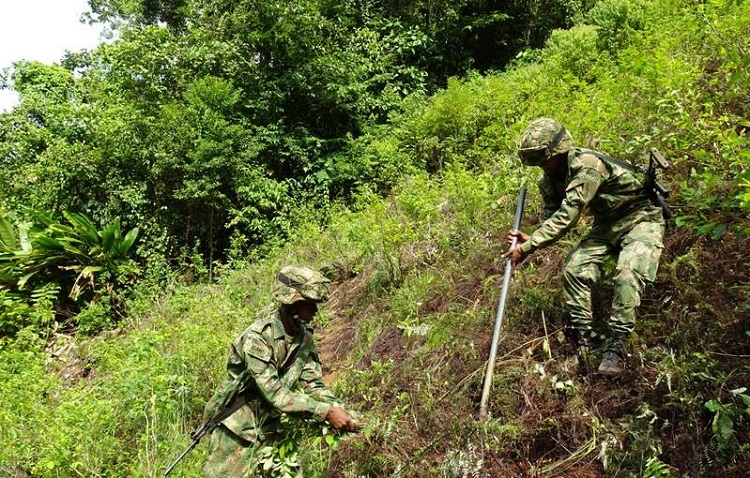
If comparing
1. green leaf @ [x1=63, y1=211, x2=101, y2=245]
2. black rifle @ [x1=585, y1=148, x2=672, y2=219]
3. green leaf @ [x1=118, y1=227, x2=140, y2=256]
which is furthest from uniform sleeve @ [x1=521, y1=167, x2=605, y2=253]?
green leaf @ [x1=63, y1=211, x2=101, y2=245]

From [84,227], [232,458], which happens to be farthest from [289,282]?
[84,227]

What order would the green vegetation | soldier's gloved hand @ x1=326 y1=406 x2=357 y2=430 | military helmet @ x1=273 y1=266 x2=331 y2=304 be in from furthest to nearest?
1. the green vegetation
2. military helmet @ x1=273 y1=266 x2=331 y2=304
3. soldier's gloved hand @ x1=326 y1=406 x2=357 y2=430

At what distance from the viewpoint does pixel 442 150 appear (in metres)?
8.42

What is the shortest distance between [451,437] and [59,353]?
641cm

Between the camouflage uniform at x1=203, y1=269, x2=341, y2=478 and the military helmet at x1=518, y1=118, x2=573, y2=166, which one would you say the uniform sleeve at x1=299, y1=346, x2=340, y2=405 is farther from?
the military helmet at x1=518, y1=118, x2=573, y2=166

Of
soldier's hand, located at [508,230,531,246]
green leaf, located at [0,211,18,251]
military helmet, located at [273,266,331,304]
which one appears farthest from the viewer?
green leaf, located at [0,211,18,251]

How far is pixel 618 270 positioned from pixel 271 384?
2.07 meters

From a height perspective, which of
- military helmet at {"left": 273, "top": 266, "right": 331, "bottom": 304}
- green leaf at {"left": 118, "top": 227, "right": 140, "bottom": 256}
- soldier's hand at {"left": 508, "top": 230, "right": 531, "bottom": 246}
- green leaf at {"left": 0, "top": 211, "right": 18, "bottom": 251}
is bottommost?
green leaf at {"left": 118, "top": 227, "right": 140, "bottom": 256}

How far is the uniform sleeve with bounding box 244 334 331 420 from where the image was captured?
3.04 metres

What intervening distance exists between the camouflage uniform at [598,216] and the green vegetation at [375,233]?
294mm

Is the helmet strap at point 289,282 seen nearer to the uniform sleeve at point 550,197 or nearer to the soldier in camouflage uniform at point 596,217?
the soldier in camouflage uniform at point 596,217

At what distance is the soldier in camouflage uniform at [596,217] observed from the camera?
3.37 m

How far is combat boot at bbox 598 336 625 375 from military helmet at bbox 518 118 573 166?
116cm

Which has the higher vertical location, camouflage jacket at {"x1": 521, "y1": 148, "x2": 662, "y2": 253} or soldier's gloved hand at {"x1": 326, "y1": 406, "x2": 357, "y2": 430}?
camouflage jacket at {"x1": 521, "y1": 148, "x2": 662, "y2": 253}
